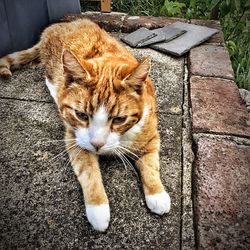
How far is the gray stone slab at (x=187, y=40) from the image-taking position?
3.26 meters

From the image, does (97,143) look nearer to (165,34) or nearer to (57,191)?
(57,191)

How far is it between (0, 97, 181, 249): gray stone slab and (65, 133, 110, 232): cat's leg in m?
0.05

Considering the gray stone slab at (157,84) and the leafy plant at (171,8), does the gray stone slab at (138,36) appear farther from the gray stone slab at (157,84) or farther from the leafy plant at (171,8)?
the leafy plant at (171,8)

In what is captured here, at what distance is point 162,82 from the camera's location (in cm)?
287

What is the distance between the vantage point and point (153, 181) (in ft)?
5.99

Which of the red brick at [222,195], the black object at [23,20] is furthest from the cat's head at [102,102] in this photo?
the black object at [23,20]

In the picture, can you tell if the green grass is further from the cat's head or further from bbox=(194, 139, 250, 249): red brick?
the cat's head

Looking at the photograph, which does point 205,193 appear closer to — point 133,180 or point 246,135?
point 133,180

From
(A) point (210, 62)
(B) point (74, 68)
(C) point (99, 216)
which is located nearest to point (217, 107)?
(A) point (210, 62)

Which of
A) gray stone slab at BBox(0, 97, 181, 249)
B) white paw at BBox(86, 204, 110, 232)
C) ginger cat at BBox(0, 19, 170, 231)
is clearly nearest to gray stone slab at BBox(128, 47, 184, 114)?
gray stone slab at BBox(0, 97, 181, 249)

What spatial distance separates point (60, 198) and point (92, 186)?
189 mm

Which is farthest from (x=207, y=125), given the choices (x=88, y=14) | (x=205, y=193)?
(x=88, y=14)

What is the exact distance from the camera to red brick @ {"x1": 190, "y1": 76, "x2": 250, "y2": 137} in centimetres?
222

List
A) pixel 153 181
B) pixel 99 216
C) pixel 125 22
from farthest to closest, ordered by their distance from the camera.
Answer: pixel 125 22
pixel 153 181
pixel 99 216
